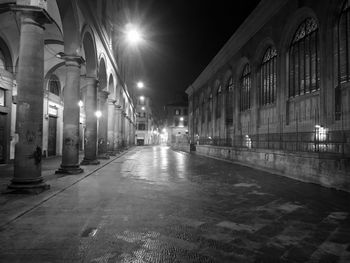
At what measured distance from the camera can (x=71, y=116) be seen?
13.0 meters

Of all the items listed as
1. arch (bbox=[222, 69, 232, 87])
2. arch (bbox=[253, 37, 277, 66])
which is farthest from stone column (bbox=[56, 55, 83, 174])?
arch (bbox=[222, 69, 232, 87])

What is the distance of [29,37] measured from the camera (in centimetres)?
863

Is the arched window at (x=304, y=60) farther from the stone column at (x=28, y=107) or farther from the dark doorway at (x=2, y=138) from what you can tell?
the dark doorway at (x=2, y=138)

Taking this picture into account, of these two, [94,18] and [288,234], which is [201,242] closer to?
[288,234]

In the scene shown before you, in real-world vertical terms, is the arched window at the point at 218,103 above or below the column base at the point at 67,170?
above

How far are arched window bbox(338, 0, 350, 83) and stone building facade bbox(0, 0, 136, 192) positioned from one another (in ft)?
47.7

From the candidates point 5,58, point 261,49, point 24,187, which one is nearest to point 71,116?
point 24,187

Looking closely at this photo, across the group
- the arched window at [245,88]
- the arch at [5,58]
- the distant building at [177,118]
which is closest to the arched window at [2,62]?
the arch at [5,58]

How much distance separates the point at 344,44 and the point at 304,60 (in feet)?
14.1

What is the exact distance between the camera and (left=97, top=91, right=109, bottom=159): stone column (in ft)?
73.2

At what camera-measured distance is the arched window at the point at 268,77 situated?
26203mm

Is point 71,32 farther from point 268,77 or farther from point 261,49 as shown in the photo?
point 261,49

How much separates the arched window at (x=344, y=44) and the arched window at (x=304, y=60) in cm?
234

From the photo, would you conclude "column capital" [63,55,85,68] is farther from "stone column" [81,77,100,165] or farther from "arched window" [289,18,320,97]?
"arched window" [289,18,320,97]
